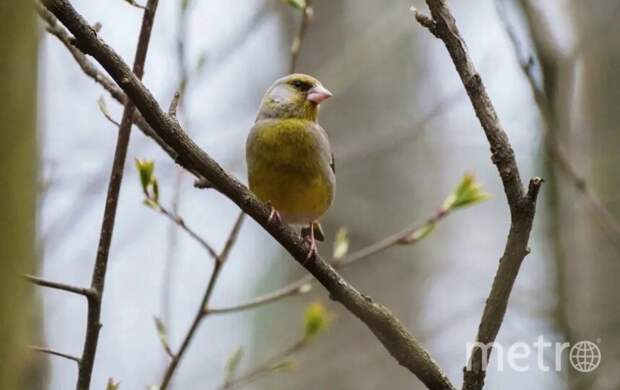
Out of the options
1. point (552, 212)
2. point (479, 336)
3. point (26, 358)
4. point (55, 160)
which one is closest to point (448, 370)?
point (552, 212)

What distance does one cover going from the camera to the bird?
3475mm

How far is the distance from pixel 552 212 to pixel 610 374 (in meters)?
0.82

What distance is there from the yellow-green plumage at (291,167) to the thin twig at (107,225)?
3.88 feet

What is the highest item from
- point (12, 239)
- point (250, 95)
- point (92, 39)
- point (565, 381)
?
point (250, 95)

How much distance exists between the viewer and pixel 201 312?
8.87ft

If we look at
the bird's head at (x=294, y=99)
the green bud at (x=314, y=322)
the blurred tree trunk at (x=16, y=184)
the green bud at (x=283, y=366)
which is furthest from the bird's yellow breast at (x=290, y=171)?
the blurred tree trunk at (x=16, y=184)

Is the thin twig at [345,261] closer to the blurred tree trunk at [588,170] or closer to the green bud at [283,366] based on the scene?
the green bud at [283,366]

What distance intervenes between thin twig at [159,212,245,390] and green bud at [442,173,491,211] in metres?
0.82

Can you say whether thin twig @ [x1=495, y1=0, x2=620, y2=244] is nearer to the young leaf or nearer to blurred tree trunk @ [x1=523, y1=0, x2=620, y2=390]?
blurred tree trunk @ [x1=523, y1=0, x2=620, y2=390]

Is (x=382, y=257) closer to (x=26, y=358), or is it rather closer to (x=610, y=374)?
(x=610, y=374)

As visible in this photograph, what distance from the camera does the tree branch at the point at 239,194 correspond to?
6.55 ft

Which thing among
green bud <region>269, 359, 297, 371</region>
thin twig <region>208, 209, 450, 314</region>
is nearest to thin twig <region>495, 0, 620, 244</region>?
thin twig <region>208, 209, 450, 314</region>

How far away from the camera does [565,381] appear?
4074 mm

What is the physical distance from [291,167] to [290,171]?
0.02 m
